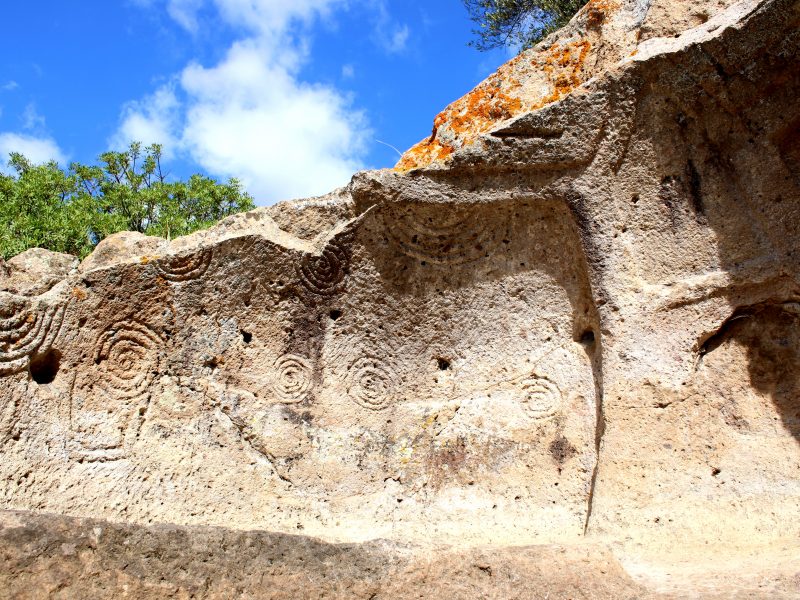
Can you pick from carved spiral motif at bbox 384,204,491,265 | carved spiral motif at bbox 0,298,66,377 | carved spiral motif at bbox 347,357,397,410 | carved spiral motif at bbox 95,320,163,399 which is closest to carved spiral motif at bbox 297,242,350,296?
carved spiral motif at bbox 384,204,491,265

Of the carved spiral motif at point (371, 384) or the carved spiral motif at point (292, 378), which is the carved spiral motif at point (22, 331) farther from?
the carved spiral motif at point (371, 384)

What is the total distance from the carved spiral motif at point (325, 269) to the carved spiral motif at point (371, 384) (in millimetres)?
448

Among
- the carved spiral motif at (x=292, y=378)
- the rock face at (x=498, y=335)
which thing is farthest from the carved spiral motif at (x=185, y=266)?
the carved spiral motif at (x=292, y=378)

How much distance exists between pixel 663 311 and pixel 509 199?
0.99 meters

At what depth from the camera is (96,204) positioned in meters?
12.3

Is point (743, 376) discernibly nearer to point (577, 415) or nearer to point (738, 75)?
point (577, 415)

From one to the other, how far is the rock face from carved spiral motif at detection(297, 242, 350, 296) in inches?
0.7

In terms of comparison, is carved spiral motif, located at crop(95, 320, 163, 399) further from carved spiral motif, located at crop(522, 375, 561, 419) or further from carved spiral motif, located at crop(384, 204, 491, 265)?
carved spiral motif, located at crop(522, 375, 561, 419)

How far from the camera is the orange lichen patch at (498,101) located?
482cm

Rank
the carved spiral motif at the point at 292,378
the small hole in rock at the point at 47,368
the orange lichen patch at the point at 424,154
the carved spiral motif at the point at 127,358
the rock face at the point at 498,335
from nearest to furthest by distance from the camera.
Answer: the rock face at the point at 498,335 < the small hole in rock at the point at 47,368 < the carved spiral motif at the point at 127,358 < the carved spiral motif at the point at 292,378 < the orange lichen patch at the point at 424,154

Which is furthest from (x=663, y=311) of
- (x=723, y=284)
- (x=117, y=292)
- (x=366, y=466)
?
(x=117, y=292)

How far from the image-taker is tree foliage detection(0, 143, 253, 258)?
10.8 m

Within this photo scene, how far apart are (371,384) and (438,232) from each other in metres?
0.92

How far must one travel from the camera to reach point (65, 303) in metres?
4.38
